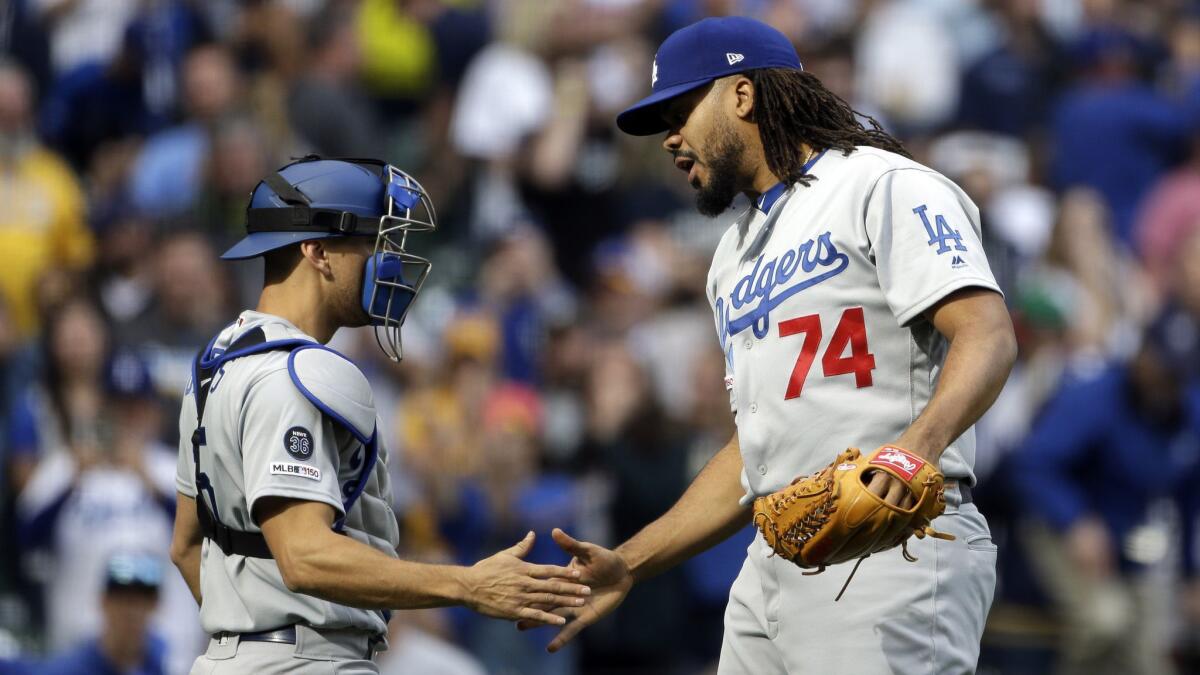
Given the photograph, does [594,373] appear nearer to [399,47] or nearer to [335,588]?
[399,47]

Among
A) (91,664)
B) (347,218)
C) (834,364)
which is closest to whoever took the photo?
(834,364)

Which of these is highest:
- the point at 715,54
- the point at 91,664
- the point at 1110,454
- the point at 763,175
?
the point at 715,54

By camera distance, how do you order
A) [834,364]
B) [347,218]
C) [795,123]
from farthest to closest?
[795,123]
[347,218]
[834,364]

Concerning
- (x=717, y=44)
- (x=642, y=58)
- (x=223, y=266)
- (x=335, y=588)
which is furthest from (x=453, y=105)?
(x=335, y=588)

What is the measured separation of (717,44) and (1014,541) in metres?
5.93

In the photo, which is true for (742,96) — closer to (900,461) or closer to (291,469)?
(900,461)

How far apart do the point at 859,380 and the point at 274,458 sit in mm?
1483

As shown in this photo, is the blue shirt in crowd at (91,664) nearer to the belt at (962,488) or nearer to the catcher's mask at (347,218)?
the catcher's mask at (347,218)

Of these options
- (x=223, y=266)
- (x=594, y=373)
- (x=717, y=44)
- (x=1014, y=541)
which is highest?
(x=717, y=44)

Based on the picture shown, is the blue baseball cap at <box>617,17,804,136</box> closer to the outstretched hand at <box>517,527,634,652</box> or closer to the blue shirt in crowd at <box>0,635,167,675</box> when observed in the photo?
the outstretched hand at <box>517,527,634,652</box>

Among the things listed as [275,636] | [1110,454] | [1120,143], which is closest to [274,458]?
[275,636]

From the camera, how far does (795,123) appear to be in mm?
4684

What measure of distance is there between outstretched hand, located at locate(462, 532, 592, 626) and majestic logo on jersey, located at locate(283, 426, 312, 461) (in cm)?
50

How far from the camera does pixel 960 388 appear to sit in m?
3.96
